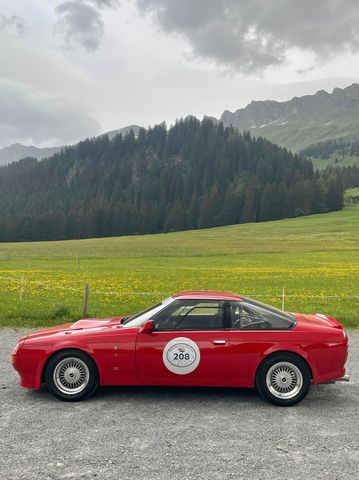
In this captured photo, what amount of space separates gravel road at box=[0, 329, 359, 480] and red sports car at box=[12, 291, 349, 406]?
34cm

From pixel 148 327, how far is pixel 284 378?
2388 mm

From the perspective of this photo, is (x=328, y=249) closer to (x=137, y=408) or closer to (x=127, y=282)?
(x=127, y=282)

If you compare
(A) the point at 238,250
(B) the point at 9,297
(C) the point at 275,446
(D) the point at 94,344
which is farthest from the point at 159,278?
(A) the point at 238,250

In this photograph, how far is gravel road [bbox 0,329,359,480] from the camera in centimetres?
487

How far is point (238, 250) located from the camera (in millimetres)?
53438

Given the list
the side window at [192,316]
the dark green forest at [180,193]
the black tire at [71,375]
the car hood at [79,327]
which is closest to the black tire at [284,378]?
the side window at [192,316]

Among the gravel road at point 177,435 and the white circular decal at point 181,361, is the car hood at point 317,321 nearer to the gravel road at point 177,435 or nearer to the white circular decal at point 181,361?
the gravel road at point 177,435

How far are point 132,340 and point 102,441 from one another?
1803mm

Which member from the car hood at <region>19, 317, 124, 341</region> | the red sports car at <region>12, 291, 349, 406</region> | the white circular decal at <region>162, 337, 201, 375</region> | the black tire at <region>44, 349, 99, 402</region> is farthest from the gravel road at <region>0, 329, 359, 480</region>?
the car hood at <region>19, 317, 124, 341</region>

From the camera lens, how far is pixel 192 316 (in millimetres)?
7402

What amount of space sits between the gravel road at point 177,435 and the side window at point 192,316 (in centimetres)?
123

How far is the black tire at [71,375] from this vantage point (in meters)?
7.05

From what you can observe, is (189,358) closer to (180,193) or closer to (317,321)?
(317,321)

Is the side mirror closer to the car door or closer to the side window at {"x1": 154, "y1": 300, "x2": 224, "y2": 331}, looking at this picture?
the car door
